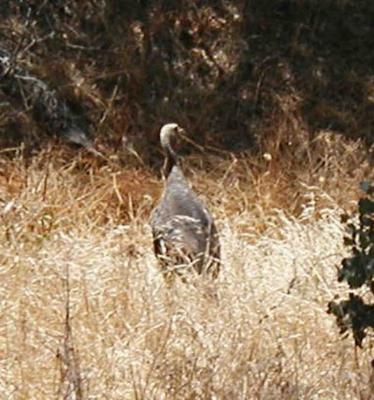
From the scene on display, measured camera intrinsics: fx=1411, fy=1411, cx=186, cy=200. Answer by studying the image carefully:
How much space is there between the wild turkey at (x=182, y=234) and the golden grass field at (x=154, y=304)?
117 mm

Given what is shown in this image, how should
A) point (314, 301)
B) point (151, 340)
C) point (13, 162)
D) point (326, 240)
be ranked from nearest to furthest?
point (151, 340) < point (314, 301) < point (326, 240) < point (13, 162)

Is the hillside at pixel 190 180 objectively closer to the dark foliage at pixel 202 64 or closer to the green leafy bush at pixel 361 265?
the dark foliage at pixel 202 64

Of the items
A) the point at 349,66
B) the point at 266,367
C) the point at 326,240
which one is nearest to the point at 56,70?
the point at 349,66

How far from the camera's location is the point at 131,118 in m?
10.8

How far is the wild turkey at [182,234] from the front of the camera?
6898 millimetres

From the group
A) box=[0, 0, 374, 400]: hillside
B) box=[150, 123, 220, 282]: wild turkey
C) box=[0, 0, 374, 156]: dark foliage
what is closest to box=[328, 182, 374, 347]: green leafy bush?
box=[0, 0, 374, 400]: hillside

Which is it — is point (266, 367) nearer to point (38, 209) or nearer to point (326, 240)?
point (326, 240)

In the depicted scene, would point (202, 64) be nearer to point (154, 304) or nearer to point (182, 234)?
point (182, 234)

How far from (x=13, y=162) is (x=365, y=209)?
16.7 feet

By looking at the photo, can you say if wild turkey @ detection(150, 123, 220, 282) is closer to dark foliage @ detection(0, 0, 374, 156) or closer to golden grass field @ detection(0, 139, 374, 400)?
golden grass field @ detection(0, 139, 374, 400)

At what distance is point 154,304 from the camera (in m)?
6.43

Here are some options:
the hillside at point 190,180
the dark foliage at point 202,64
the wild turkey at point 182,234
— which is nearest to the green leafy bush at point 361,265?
the hillside at point 190,180

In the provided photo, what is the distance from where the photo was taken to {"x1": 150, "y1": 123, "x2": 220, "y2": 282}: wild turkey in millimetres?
6898

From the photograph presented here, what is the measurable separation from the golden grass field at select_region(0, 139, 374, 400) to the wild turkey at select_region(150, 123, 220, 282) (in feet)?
0.38
